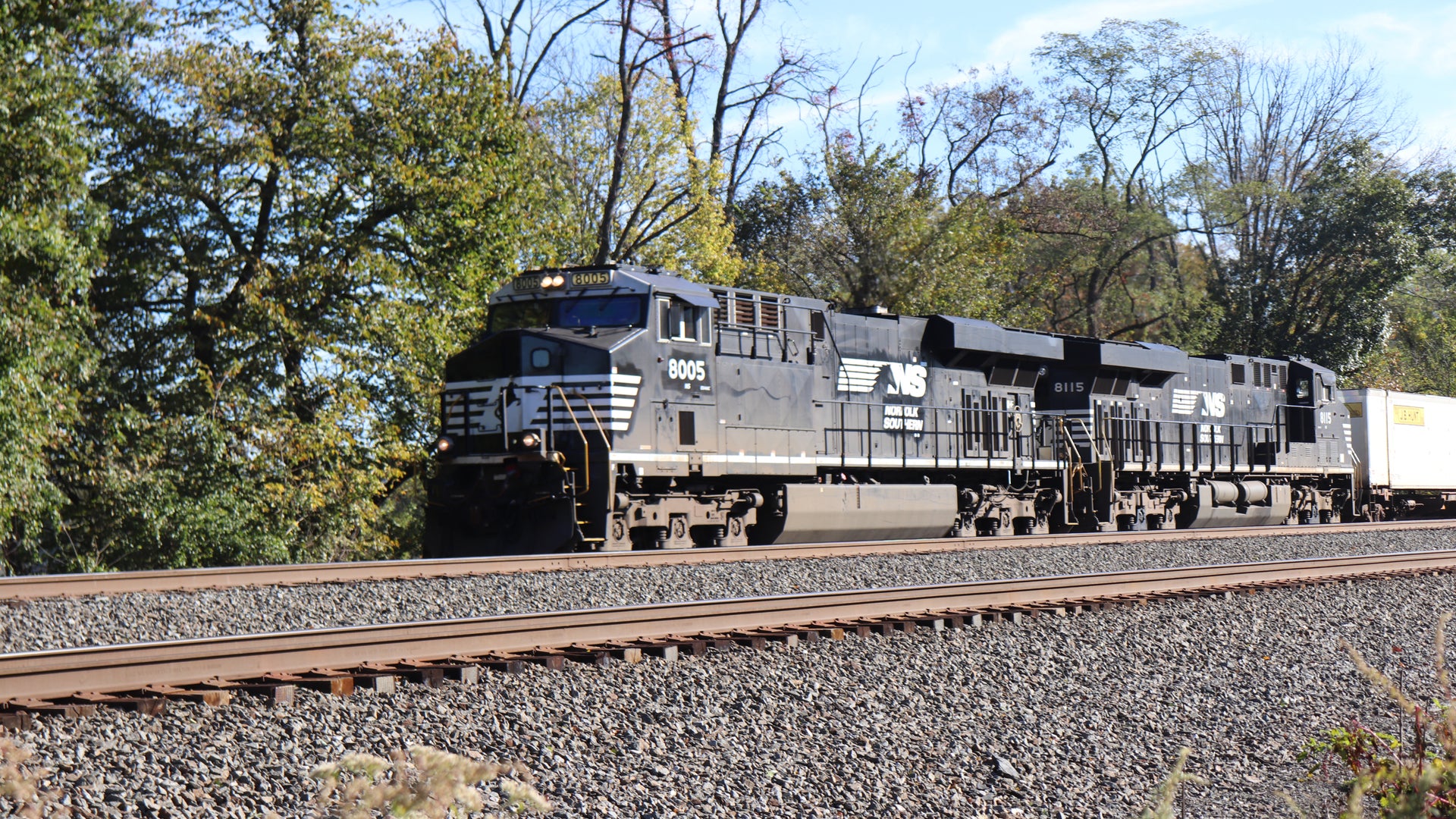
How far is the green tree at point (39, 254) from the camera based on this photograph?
44.7ft

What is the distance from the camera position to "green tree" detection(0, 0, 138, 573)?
1362cm

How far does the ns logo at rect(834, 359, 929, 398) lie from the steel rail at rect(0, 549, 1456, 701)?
5.53 m

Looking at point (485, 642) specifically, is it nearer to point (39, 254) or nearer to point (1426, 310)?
point (39, 254)

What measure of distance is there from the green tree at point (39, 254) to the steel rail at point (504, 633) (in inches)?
355

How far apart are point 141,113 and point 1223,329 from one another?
30.1 m

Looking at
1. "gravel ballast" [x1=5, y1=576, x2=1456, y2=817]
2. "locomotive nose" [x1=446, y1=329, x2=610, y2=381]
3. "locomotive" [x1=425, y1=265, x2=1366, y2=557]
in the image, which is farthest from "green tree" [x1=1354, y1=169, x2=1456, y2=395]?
"gravel ballast" [x1=5, y1=576, x2=1456, y2=817]

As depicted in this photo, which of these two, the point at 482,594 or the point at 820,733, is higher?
the point at 482,594

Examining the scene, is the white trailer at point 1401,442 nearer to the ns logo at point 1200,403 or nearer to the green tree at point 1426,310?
the ns logo at point 1200,403

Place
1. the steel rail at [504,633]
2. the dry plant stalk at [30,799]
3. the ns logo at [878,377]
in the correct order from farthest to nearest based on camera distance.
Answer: the ns logo at [878,377]
the steel rail at [504,633]
the dry plant stalk at [30,799]

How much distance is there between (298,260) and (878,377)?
8.11 meters

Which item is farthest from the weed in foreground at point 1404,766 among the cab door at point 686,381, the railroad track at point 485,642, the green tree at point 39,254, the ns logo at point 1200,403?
the ns logo at point 1200,403

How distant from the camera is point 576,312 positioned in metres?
13.4

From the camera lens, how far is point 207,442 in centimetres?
1612

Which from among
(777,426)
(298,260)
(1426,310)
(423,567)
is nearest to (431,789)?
(423,567)
